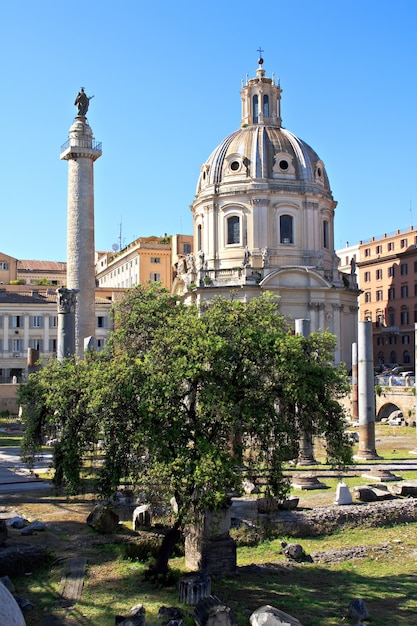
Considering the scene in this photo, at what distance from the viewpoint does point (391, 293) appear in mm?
79125

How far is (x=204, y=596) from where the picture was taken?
13008 millimetres

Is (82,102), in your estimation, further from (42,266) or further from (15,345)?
(42,266)

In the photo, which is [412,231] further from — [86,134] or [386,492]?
[386,492]

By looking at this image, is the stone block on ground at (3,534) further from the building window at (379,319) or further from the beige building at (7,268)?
the beige building at (7,268)

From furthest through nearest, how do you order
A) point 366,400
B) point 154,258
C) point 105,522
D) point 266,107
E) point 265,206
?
point 154,258 → point 266,107 → point 265,206 → point 366,400 → point 105,522

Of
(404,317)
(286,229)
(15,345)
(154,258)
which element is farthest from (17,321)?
(404,317)

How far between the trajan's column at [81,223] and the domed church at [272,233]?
22836mm

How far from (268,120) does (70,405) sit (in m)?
56.2

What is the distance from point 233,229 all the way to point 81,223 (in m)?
26.9

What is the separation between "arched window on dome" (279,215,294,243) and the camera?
6312cm

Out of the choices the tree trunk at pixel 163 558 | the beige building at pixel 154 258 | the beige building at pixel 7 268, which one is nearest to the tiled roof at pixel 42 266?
the beige building at pixel 7 268

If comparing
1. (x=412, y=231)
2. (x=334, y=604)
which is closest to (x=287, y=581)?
(x=334, y=604)

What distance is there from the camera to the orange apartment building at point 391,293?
248ft

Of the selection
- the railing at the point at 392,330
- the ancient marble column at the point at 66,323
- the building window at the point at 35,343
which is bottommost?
the ancient marble column at the point at 66,323
